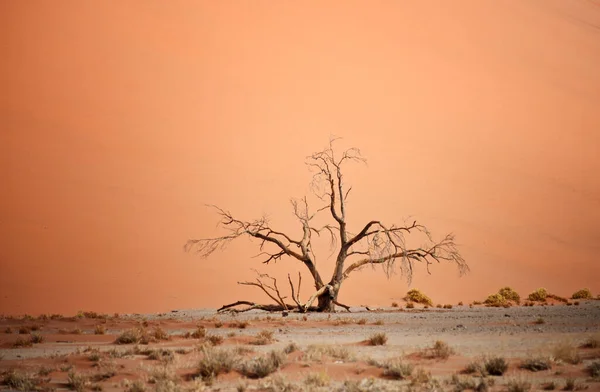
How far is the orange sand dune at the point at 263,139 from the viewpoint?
3297cm

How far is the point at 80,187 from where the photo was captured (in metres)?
36.1

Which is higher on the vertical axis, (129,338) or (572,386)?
(129,338)

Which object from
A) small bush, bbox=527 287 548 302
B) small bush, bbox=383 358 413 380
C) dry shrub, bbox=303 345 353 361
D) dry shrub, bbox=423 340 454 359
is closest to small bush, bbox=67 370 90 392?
dry shrub, bbox=303 345 353 361

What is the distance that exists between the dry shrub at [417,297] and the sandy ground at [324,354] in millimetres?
11934

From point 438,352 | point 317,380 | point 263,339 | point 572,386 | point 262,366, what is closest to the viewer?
point 572,386

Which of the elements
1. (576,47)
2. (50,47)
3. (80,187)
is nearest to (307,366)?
(80,187)

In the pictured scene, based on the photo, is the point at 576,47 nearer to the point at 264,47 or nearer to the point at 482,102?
the point at 482,102

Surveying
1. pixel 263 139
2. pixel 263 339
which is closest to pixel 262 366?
pixel 263 339

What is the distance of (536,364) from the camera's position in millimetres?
9133

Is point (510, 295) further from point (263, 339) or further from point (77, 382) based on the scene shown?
point (77, 382)

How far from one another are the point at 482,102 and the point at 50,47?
98.3 feet

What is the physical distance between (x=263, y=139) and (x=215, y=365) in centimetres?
3629

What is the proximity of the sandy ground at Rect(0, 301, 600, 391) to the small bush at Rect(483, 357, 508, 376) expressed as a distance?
3.0 inches

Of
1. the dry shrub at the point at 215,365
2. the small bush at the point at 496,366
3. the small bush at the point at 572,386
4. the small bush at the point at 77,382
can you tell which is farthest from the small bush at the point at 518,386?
the small bush at the point at 77,382
